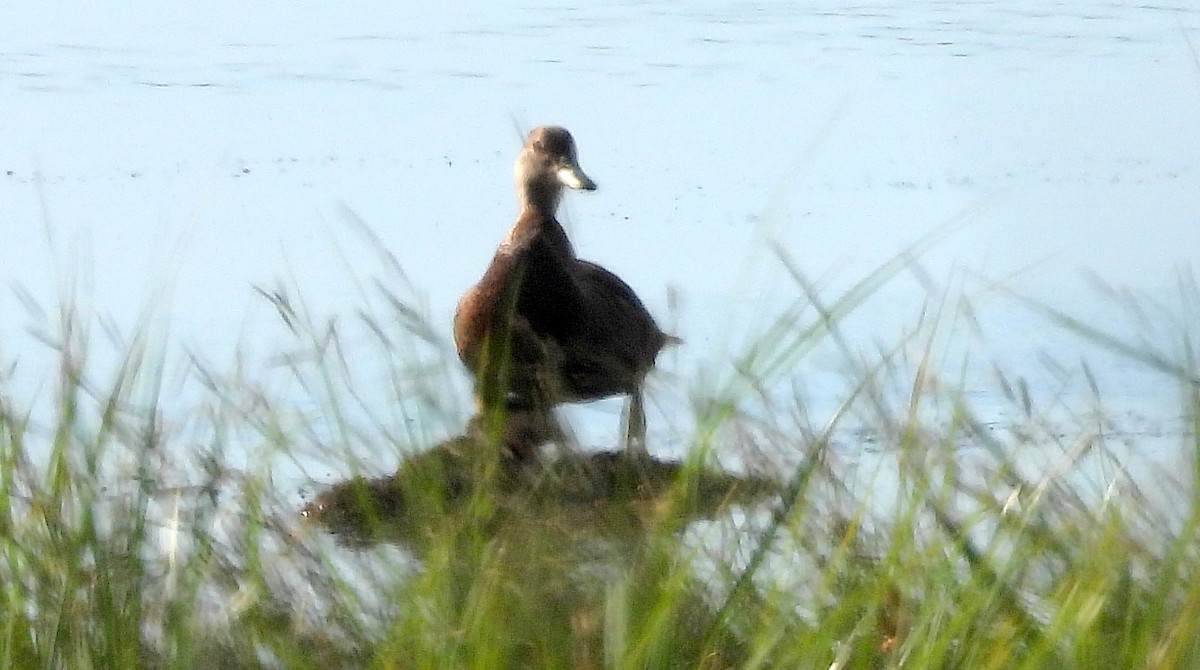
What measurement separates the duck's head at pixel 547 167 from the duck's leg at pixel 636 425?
243 centimetres

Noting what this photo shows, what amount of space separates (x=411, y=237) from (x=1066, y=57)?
3055 millimetres

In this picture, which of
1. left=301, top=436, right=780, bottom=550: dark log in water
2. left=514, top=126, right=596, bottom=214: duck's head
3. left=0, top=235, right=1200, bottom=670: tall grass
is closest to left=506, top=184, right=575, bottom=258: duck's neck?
left=514, top=126, right=596, bottom=214: duck's head

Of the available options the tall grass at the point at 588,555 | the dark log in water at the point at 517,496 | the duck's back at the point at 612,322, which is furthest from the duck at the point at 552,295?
the tall grass at the point at 588,555

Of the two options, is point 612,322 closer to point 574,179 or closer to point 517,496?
point 574,179

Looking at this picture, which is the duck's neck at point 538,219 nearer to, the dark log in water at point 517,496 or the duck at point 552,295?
the duck at point 552,295

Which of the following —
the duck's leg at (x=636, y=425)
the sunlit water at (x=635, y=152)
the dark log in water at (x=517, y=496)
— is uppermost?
the dark log in water at (x=517, y=496)

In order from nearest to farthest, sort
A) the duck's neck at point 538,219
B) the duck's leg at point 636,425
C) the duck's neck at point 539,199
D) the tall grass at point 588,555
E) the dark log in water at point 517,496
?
1. the tall grass at point 588,555
2. the dark log in water at point 517,496
3. the duck's leg at point 636,425
4. the duck's neck at point 538,219
5. the duck's neck at point 539,199

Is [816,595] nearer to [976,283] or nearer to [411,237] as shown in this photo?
[976,283]

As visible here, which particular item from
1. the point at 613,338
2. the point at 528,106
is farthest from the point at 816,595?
the point at 528,106

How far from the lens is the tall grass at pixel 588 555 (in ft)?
6.54

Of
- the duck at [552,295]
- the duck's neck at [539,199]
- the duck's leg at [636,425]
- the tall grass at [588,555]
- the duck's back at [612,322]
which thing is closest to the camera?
the tall grass at [588,555]

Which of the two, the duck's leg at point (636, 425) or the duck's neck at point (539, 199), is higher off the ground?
the duck's leg at point (636, 425)

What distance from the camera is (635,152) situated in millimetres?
6500

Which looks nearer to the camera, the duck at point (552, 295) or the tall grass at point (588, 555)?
the tall grass at point (588, 555)
